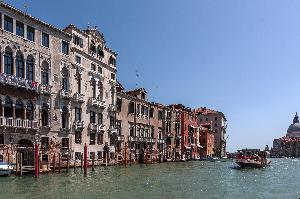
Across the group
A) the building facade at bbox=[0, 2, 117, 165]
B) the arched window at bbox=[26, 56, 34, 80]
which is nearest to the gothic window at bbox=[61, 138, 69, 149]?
the building facade at bbox=[0, 2, 117, 165]

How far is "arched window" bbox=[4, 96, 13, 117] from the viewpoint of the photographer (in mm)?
31775

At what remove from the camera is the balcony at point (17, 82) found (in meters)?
31.1

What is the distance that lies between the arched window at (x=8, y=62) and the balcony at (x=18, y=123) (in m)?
3.71

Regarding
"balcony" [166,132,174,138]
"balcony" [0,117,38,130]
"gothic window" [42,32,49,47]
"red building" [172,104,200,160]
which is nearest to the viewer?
"balcony" [0,117,38,130]

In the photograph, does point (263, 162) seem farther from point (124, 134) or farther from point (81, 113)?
point (81, 113)

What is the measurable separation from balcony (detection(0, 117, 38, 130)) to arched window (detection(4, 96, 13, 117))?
0.74 meters

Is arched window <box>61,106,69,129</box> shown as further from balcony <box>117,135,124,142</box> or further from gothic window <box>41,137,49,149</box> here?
balcony <box>117,135,124,142</box>

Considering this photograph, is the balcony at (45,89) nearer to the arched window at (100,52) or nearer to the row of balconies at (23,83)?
the row of balconies at (23,83)

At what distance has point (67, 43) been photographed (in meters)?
39.1

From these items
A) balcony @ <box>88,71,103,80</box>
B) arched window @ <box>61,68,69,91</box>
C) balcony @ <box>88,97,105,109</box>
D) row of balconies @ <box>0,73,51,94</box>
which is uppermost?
balcony @ <box>88,71,103,80</box>

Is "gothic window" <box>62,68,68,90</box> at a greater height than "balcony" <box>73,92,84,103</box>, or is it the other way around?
"gothic window" <box>62,68,68,90</box>

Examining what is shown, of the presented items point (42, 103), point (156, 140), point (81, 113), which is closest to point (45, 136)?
point (42, 103)

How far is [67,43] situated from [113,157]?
48.0 feet

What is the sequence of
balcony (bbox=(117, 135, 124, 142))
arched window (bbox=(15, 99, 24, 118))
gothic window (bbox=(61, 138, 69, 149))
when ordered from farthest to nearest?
balcony (bbox=(117, 135, 124, 142)) → gothic window (bbox=(61, 138, 69, 149)) → arched window (bbox=(15, 99, 24, 118))
